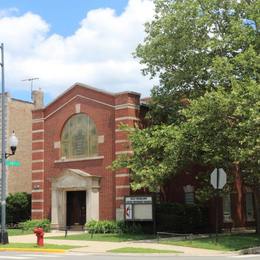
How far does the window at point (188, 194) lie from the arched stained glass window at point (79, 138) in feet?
20.4

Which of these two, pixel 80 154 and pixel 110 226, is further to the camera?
pixel 80 154

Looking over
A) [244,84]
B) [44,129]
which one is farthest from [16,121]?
[244,84]

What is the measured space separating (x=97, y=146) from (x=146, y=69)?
6589mm

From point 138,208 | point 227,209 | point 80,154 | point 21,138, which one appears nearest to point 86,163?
point 80,154

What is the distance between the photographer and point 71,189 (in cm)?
3600

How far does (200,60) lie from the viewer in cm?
2903

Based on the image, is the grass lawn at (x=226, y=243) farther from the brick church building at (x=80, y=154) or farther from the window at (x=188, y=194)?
the window at (x=188, y=194)

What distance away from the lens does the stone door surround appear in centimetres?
3494

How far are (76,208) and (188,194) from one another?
24.1ft

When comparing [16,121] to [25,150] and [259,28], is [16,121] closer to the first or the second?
[25,150]

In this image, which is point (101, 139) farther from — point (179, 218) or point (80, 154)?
point (179, 218)

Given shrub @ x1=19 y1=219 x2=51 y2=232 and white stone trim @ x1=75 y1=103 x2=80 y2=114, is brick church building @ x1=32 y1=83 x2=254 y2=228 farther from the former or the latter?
shrub @ x1=19 y1=219 x2=51 y2=232

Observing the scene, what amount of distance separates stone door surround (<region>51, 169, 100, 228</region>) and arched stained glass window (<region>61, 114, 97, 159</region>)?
1.44 m

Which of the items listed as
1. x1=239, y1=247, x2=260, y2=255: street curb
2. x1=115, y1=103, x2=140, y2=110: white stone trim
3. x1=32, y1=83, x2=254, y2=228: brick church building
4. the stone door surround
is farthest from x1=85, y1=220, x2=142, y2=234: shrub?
x1=239, y1=247, x2=260, y2=255: street curb
